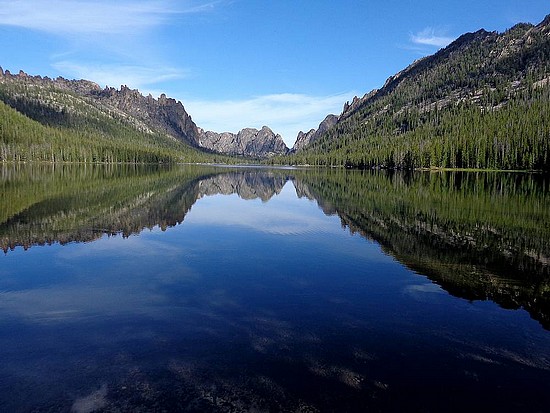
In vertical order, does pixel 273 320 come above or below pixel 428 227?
below

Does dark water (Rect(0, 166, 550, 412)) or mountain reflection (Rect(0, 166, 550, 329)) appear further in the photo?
mountain reflection (Rect(0, 166, 550, 329))

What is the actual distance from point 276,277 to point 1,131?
228 m

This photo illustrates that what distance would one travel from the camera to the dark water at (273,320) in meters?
9.73

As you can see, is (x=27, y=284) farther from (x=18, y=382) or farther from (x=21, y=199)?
(x=21, y=199)

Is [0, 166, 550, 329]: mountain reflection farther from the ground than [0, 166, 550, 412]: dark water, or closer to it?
farther from the ground

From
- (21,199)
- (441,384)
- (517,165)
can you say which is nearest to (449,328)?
(441,384)

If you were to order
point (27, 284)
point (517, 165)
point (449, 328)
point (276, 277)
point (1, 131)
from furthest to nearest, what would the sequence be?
point (1, 131) < point (517, 165) < point (276, 277) < point (27, 284) < point (449, 328)

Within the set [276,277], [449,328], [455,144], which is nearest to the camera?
[449,328]

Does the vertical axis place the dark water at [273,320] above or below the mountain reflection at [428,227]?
below

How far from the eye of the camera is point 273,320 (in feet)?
47.3

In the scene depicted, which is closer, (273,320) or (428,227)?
(273,320)

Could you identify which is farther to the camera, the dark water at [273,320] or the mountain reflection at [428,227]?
the mountain reflection at [428,227]

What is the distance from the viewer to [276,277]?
20359 mm

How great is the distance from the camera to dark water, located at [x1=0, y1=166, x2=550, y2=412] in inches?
383
